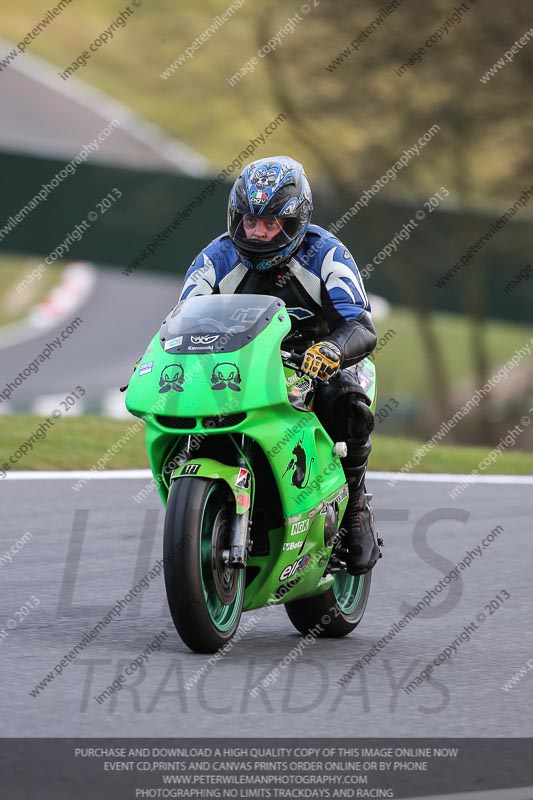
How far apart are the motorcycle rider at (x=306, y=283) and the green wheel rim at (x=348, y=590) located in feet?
0.89

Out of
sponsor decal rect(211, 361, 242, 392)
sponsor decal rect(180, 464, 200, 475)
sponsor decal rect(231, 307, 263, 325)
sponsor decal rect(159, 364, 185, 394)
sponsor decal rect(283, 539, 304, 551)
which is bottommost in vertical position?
sponsor decal rect(283, 539, 304, 551)

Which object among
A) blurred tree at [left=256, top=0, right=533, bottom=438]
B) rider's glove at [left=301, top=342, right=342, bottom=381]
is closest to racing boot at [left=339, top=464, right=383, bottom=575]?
rider's glove at [left=301, top=342, right=342, bottom=381]

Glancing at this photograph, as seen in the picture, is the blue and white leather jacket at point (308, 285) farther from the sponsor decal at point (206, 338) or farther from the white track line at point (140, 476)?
the white track line at point (140, 476)

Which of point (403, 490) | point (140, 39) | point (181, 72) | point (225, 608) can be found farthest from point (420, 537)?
point (140, 39)

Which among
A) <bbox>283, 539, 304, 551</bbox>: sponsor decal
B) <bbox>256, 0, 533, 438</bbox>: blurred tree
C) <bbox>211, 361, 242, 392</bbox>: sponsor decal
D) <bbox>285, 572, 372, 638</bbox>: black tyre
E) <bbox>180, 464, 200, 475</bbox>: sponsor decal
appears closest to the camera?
<bbox>180, 464, 200, 475</bbox>: sponsor decal

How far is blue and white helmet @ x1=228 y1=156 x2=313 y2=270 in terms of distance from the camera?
597 cm

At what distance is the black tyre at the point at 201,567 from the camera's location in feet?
17.3

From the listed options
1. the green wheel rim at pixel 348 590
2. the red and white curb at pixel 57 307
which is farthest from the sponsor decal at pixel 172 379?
the red and white curb at pixel 57 307

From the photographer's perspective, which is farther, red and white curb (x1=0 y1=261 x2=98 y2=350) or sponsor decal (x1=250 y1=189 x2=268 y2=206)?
red and white curb (x1=0 y1=261 x2=98 y2=350)

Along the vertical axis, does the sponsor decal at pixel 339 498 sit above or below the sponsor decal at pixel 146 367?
below

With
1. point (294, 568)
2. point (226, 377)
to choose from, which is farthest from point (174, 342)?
point (294, 568)

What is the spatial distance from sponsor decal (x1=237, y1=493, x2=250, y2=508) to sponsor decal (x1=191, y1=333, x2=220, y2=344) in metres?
0.60

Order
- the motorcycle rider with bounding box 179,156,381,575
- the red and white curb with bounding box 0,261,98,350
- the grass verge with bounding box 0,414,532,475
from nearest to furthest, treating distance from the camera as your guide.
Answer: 1. the motorcycle rider with bounding box 179,156,381,575
2. the grass verge with bounding box 0,414,532,475
3. the red and white curb with bounding box 0,261,98,350

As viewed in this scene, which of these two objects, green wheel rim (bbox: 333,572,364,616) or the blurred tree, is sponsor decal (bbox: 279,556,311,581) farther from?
the blurred tree
